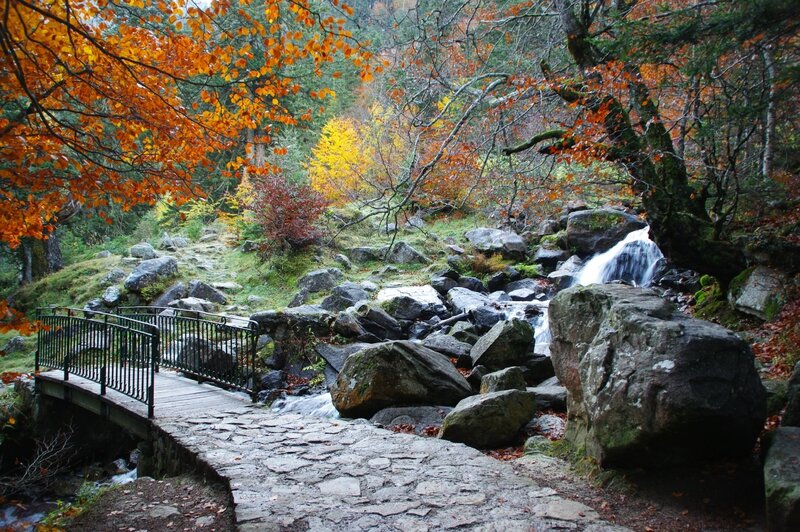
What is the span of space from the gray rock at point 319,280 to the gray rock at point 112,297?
16.5ft

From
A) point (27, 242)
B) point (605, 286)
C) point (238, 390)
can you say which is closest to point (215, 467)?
point (238, 390)

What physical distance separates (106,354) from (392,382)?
499 cm

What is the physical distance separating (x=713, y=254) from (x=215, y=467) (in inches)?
304

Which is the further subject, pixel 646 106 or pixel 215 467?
pixel 646 106

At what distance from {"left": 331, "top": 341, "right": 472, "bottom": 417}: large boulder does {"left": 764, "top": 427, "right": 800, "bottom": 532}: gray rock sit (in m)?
4.29

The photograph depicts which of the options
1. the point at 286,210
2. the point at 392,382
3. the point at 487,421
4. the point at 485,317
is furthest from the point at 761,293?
the point at 286,210

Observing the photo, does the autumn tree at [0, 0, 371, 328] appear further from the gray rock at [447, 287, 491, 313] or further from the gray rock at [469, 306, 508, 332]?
the gray rock at [447, 287, 491, 313]

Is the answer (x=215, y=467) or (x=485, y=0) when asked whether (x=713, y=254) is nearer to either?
(x=485, y=0)

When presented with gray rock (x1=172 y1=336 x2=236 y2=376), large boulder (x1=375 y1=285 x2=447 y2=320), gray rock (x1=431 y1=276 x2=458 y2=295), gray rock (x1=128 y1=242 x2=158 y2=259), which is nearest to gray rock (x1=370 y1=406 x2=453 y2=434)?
gray rock (x1=172 y1=336 x2=236 y2=376)

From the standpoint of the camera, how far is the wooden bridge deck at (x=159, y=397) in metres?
7.44

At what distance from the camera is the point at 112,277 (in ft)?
51.9

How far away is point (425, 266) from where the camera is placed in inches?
648

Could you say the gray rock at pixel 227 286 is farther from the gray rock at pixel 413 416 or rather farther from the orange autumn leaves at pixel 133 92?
the gray rock at pixel 413 416

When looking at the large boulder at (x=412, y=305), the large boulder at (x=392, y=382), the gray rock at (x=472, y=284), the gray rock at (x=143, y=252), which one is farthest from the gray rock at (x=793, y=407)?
the gray rock at (x=143, y=252)
